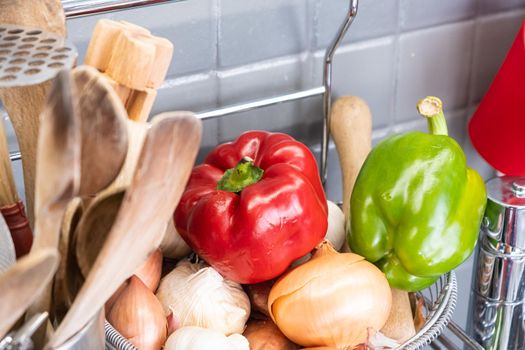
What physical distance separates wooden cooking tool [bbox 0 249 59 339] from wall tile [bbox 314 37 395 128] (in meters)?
0.50

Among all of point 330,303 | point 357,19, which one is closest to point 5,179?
point 330,303

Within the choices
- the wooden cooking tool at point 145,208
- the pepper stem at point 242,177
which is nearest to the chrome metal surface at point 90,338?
the wooden cooking tool at point 145,208

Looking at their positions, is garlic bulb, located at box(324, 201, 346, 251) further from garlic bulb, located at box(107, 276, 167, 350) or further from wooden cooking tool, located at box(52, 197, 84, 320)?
wooden cooking tool, located at box(52, 197, 84, 320)

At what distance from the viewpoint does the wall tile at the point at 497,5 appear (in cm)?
85

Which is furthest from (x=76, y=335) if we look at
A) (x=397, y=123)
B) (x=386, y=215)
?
(x=397, y=123)

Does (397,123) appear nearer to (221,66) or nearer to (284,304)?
(221,66)

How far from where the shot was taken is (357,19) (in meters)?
0.77

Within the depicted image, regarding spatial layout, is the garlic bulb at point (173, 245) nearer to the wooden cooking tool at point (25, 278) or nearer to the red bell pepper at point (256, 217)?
the red bell pepper at point (256, 217)

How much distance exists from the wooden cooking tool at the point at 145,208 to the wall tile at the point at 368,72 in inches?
17.1

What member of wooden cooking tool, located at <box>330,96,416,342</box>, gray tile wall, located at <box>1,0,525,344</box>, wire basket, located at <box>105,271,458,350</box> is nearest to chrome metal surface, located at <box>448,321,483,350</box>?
wire basket, located at <box>105,271,458,350</box>

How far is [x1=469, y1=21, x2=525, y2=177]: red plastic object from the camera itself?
75 cm

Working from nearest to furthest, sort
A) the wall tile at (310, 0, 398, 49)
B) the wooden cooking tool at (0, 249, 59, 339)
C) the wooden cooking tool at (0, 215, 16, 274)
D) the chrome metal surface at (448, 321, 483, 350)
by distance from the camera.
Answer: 1. the wooden cooking tool at (0, 249, 59, 339)
2. the wooden cooking tool at (0, 215, 16, 274)
3. the chrome metal surface at (448, 321, 483, 350)
4. the wall tile at (310, 0, 398, 49)

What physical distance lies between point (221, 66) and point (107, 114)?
1.24 feet

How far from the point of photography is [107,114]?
1.11 feet
